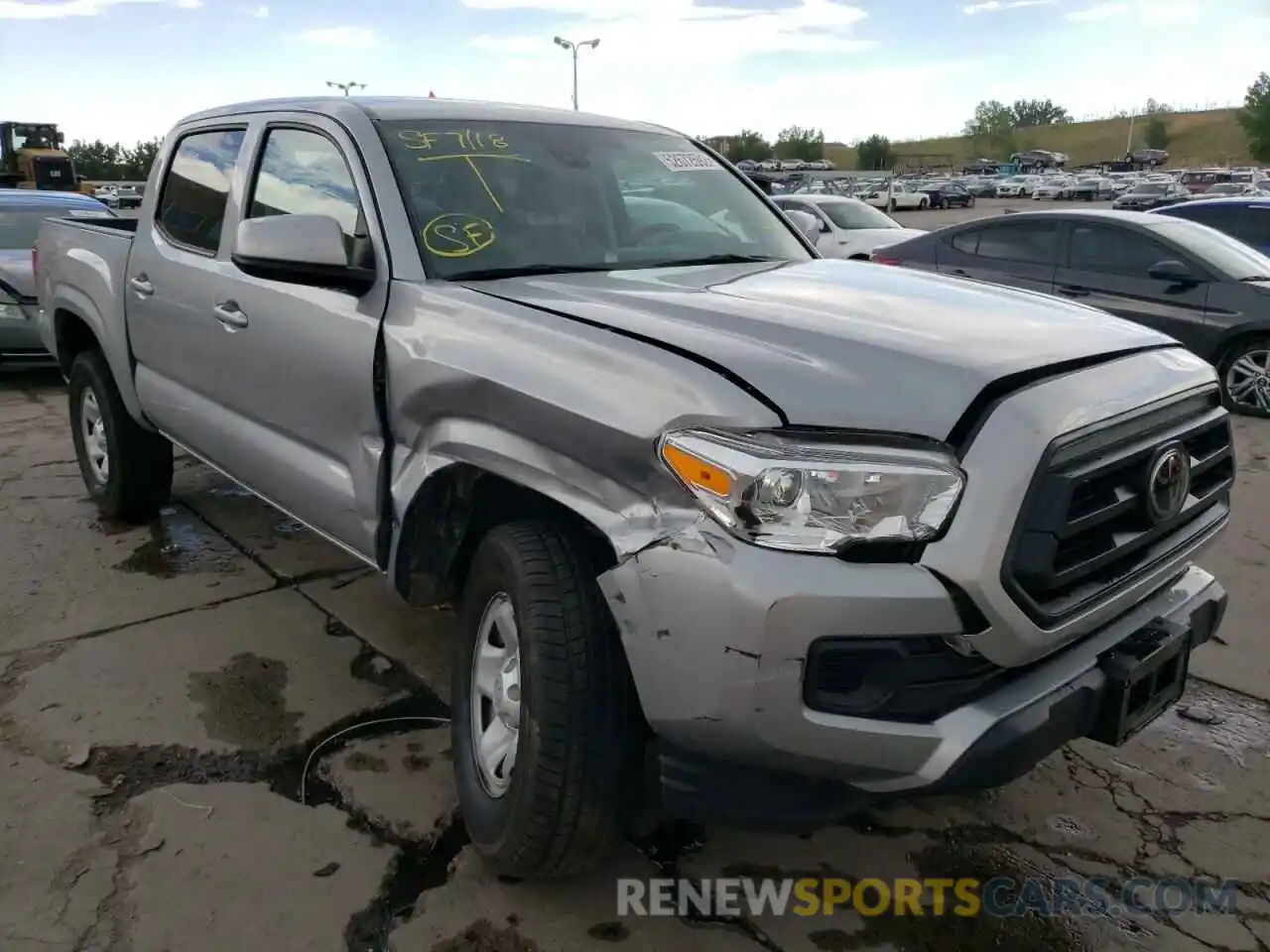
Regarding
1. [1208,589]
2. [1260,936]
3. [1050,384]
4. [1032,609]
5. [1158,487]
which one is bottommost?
[1260,936]

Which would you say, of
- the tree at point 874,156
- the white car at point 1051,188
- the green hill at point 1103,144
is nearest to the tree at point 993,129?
the green hill at point 1103,144

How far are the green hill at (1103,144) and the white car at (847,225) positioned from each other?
9893cm

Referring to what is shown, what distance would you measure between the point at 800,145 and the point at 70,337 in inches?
4806

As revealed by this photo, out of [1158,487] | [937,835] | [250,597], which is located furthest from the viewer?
[250,597]

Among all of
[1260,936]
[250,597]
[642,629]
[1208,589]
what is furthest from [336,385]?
[1260,936]

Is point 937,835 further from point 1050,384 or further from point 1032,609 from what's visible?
point 1050,384

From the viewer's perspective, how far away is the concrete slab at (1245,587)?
3.70 metres

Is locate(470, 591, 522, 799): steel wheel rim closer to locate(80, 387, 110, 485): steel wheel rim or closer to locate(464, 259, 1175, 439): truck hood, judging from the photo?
locate(464, 259, 1175, 439): truck hood

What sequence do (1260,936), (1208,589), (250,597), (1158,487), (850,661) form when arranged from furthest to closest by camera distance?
(250,597) → (1208,589) → (1260,936) → (1158,487) → (850,661)

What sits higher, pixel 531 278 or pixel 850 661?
pixel 531 278

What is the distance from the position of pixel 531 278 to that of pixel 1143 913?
2186 millimetres

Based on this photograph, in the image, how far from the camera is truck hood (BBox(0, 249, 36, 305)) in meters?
8.30

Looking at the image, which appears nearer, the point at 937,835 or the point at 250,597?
the point at 937,835

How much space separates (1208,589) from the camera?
2.56 m
